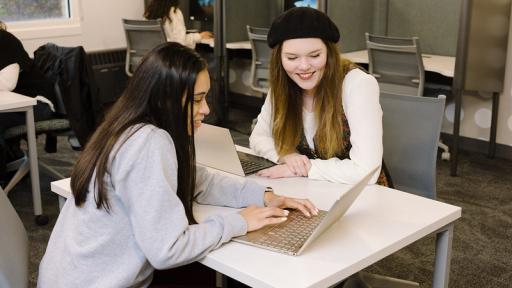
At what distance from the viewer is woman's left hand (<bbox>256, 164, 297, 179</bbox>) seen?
1757mm

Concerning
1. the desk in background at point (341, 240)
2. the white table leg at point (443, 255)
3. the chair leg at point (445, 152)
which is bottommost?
the chair leg at point (445, 152)

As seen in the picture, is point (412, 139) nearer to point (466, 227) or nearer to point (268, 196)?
point (268, 196)

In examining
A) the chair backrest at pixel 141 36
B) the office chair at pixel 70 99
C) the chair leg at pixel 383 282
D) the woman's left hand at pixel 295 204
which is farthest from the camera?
the chair backrest at pixel 141 36

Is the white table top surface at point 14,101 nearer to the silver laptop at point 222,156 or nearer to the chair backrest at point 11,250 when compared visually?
the silver laptop at point 222,156

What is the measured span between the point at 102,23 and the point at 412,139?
14.4ft

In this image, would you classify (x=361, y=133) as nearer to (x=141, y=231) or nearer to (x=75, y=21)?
(x=141, y=231)

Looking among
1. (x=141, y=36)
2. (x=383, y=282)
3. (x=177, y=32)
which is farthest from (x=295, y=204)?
(x=177, y=32)

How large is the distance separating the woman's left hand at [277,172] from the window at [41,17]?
13.5 feet

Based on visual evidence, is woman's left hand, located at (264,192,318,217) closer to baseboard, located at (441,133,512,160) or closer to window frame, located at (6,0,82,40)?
baseboard, located at (441,133,512,160)

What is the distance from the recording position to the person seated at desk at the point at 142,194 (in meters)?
1.21

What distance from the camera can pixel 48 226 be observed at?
3.06 m

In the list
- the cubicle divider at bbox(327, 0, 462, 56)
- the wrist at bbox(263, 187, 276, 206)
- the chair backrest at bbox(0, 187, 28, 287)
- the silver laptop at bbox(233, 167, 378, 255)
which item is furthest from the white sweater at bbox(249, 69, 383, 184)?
the cubicle divider at bbox(327, 0, 462, 56)

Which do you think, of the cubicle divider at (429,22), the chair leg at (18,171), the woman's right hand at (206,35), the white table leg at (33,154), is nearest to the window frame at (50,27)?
the woman's right hand at (206,35)

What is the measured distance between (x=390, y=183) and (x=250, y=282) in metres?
0.93
